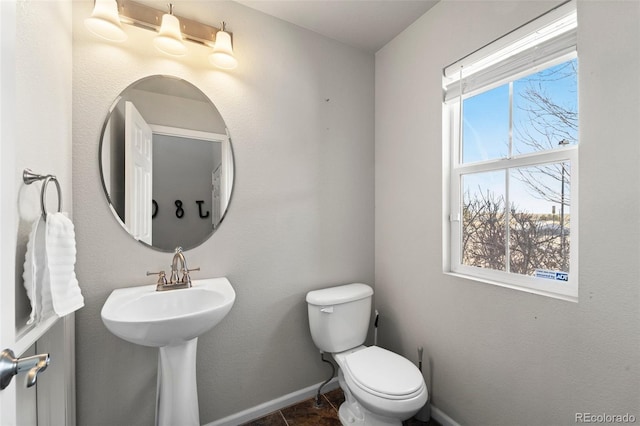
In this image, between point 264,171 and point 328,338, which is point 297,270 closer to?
point 328,338

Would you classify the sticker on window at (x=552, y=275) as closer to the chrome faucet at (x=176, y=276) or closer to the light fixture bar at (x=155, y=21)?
the chrome faucet at (x=176, y=276)

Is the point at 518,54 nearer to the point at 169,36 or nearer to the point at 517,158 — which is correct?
the point at 517,158

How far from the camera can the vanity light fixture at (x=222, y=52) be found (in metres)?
1.52

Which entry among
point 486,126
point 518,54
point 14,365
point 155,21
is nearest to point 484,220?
point 486,126

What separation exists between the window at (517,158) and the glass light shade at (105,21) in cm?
171

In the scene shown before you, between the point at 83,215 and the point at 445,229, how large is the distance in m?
1.88

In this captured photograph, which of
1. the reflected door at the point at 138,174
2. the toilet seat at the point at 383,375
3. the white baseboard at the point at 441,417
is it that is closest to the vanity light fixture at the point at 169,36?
the reflected door at the point at 138,174

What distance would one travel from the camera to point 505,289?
53.1 inches

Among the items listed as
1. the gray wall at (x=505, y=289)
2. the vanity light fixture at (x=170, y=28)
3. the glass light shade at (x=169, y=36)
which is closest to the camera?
the gray wall at (x=505, y=289)

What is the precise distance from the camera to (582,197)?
3.61ft

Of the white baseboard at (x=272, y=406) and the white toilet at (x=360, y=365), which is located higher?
the white toilet at (x=360, y=365)

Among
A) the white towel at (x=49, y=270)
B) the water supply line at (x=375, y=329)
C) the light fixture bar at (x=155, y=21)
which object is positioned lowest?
the water supply line at (x=375, y=329)

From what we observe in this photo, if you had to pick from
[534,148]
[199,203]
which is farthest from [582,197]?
[199,203]

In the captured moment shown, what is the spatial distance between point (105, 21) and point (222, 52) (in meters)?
0.51
